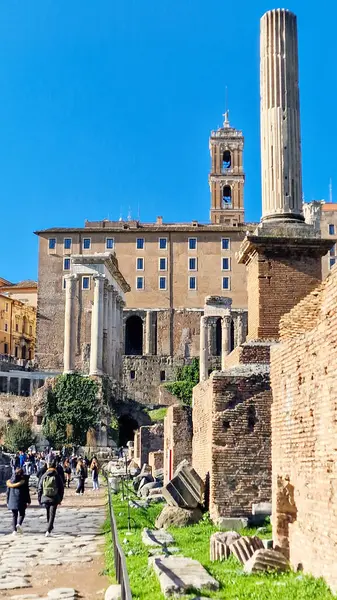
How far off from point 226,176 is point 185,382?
105ft

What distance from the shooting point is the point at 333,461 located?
6875 millimetres

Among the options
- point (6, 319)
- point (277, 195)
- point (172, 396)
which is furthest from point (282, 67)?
point (6, 319)

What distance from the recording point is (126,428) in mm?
62750

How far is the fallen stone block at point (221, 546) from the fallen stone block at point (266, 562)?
0.95 metres

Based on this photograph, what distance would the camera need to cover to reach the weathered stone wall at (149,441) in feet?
107

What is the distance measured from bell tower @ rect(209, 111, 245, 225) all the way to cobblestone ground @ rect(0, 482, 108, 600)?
7725cm

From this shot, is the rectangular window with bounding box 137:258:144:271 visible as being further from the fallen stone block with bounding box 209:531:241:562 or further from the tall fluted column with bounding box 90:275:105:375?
the fallen stone block with bounding box 209:531:241:562

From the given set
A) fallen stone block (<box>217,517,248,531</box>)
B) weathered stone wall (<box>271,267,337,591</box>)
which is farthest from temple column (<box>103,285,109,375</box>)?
weathered stone wall (<box>271,267,337,591</box>)

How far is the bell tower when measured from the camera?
93188 mm

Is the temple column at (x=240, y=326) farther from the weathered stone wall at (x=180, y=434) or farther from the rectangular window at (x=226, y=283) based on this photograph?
the weathered stone wall at (x=180, y=434)

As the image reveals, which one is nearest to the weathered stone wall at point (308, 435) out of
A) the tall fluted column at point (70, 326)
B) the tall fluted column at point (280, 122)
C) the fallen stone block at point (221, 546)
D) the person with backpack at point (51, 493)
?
the fallen stone block at point (221, 546)

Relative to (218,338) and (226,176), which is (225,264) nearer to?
(218,338)

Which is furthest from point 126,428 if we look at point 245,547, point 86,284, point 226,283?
point 245,547

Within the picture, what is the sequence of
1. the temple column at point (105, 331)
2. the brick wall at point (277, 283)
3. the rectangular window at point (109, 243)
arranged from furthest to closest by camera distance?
the rectangular window at point (109, 243) < the temple column at point (105, 331) < the brick wall at point (277, 283)
